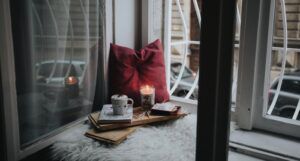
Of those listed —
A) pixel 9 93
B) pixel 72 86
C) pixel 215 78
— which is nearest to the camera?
pixel 215 78

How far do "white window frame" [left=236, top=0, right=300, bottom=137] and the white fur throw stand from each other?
291 millimetres

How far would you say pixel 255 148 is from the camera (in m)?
1.33

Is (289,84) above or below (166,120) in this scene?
above

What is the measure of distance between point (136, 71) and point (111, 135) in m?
0.47

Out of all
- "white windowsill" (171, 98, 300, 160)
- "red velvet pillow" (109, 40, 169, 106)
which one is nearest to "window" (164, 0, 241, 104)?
"red velvet pillow" (109, 40, 169, 106)

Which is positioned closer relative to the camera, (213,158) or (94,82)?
(213,158)

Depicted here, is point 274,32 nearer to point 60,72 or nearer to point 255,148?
point 255,148

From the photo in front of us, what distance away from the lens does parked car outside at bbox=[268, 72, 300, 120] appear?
4.98 feet

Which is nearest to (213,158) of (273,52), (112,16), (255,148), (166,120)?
(255,148)

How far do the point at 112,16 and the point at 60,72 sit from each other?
0.46 meters

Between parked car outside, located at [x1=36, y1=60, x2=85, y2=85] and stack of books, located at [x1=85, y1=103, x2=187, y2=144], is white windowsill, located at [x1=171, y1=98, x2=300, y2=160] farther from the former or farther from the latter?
parked car outside, located at [x1=36, y1=60, x2=85, y2=85]

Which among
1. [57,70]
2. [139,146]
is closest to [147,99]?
[139,146]

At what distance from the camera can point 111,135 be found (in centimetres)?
135

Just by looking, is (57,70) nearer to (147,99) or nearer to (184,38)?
(147,99)
